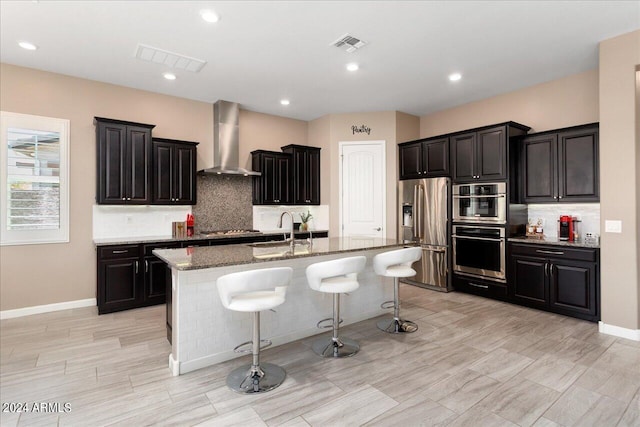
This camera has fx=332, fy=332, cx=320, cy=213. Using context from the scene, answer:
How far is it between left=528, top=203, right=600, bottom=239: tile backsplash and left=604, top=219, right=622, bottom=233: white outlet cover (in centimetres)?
92

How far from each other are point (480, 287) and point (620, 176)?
2.30 meters

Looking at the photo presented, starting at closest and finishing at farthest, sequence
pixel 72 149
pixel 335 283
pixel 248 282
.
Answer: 1. pixel 248 282
2. pixel 335 283
3. pixel 72 149

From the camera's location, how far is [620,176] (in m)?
3.51

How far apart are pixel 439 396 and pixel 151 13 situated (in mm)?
4126

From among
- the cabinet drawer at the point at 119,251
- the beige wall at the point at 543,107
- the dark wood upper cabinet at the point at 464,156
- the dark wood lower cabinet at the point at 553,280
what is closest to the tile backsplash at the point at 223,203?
the cabinet drawer at the point at 119,251

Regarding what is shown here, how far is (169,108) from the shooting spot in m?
5.35

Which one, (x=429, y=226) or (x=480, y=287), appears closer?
(x=480, y=287)

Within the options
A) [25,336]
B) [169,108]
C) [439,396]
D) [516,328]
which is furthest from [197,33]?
[516,328]

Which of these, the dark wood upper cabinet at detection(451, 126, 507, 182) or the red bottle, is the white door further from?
the red bottle

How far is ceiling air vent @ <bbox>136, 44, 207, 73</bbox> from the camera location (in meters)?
3.82

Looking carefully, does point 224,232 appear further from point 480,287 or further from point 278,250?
point 480,287

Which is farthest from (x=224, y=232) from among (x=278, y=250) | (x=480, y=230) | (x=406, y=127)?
(x=480, y=230)

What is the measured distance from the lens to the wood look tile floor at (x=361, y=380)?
222cm

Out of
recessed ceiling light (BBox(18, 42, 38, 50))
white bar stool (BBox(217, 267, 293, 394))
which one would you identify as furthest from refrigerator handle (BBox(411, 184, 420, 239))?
recessed ceiling light (BBox(18, 42, 38, 50))
